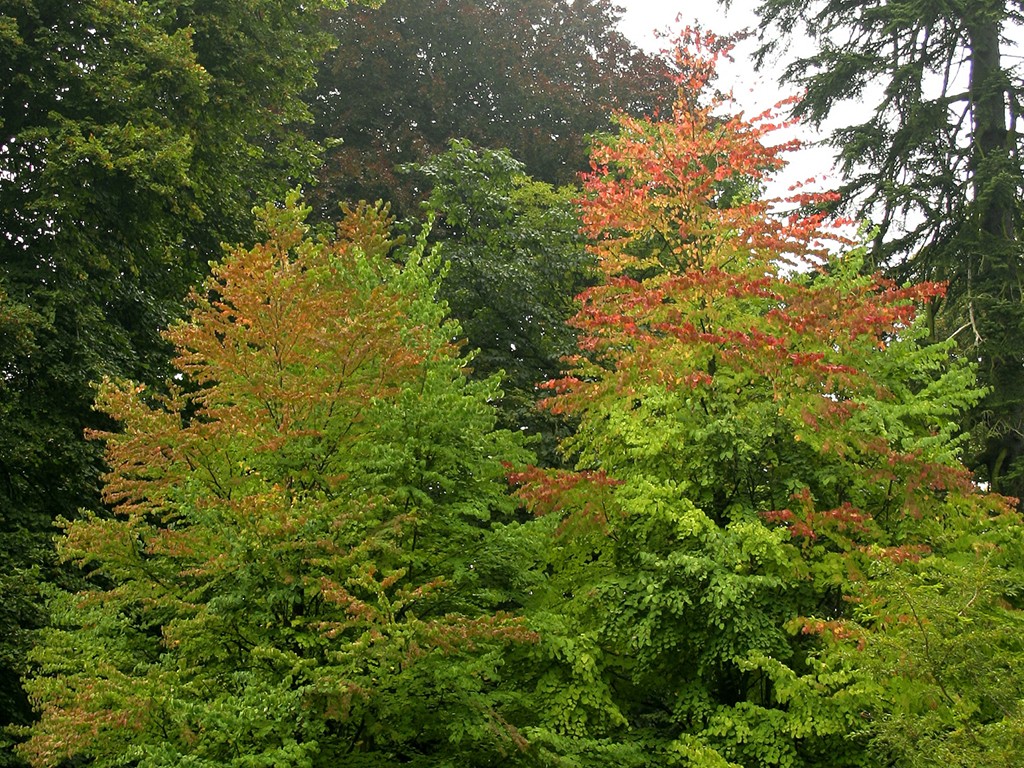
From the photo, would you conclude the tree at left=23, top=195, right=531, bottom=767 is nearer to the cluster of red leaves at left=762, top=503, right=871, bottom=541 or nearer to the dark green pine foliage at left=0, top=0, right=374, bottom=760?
the cluster of red leaves at left=762, top=503, right=871, bottom=541

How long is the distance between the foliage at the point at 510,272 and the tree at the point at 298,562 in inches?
240

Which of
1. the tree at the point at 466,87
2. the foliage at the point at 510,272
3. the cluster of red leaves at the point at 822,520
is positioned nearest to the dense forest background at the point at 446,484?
the cluster of red leaves at the point at 822,520

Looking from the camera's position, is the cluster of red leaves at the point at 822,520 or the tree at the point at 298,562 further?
the cluster of red leaves at the point at 822,520

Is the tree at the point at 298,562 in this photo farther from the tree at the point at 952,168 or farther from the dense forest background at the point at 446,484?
the tree at the point at 952,168

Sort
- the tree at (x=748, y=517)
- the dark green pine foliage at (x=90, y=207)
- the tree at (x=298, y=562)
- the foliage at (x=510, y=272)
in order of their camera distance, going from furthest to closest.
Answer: the foliage at (x=510, y=272) → the dark green pine foliage at (x=90, y=207) → the tree at (x=748, y=517) → the tree at (x=298, y=562)

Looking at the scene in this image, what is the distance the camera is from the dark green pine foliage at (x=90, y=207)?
1105 cm

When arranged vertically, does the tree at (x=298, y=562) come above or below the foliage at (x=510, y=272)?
below

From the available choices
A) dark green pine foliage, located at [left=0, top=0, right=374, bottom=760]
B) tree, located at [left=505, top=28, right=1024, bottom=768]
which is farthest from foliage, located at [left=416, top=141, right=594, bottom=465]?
tree, located at [left=505, top=28, right=1024, bottom=768]

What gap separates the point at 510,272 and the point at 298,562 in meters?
8.43

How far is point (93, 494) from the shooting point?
11930 mm

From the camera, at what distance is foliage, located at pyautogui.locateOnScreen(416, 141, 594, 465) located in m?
14.8

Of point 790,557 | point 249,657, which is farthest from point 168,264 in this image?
point 790,557

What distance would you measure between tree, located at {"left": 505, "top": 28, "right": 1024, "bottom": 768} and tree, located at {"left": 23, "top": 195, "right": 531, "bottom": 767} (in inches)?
32.8

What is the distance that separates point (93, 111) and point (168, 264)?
7.99 feet
